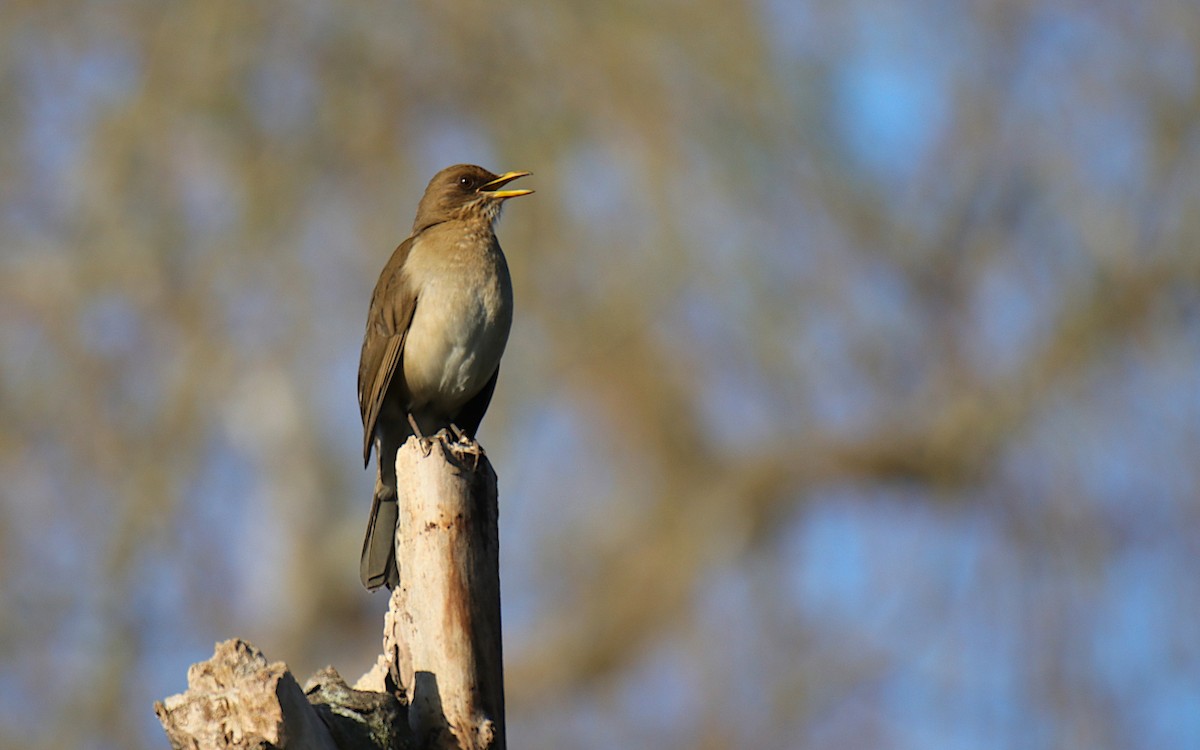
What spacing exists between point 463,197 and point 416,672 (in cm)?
327

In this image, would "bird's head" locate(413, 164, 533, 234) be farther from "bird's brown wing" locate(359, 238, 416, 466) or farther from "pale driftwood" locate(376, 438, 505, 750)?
"pale driftwood" locate(376, 438, 505, 750)

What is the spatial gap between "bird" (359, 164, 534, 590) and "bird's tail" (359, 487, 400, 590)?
1cm

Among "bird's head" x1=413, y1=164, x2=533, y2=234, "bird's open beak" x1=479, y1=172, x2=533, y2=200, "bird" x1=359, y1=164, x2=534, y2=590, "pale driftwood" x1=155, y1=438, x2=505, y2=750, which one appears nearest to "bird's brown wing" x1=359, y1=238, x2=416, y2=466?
"bird" x1=359, y1=164, x2=534, y2=590

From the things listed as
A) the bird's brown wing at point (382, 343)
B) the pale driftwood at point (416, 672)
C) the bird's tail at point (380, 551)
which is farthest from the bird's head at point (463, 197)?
the pale driftwood at point (416, 672)

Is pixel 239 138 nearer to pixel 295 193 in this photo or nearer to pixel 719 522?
pixel 295 193

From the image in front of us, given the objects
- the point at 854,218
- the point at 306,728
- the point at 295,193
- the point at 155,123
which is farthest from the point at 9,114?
the point at 306,728

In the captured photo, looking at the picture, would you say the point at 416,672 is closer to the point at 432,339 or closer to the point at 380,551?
the point at 380,551

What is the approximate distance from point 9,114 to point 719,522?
21.1 ft

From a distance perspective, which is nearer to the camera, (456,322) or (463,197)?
(456,322)

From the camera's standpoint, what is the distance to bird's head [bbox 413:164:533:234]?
23.5ft

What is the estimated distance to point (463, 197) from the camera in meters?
7.26

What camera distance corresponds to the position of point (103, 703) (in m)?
11.0

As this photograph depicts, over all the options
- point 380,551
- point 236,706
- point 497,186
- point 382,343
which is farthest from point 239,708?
point 497,186

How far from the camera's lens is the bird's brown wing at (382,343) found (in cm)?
664
